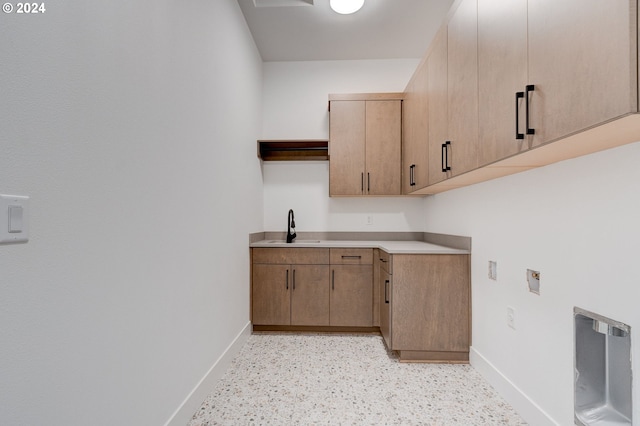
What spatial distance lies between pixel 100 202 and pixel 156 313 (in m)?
0.60

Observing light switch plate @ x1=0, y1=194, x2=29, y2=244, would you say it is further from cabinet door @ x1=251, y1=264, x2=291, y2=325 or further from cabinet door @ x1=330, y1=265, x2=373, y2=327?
cabinet door @ x1=330, y1=265, x2=373, y2=327

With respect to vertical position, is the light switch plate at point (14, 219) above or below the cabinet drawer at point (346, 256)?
above

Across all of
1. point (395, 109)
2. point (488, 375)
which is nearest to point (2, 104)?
point (488, 375)

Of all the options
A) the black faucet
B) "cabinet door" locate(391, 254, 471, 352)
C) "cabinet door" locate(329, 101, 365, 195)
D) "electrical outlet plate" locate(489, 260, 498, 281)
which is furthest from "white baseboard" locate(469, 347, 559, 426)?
the black faucet

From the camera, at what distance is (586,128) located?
38.0 inches

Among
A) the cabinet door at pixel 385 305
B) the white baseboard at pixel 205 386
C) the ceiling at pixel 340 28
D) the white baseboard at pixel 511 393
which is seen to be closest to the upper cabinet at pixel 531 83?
the ceiling at pixel 340 28

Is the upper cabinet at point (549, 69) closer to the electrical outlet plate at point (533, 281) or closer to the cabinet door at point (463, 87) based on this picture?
Result: the cabinet door at point (463, 87)

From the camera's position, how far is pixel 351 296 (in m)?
3.14

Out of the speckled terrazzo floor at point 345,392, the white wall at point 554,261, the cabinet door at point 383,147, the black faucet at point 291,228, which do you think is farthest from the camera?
the black faucet at point 291,228

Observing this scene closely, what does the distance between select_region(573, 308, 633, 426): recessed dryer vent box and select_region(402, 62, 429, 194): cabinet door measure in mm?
1438

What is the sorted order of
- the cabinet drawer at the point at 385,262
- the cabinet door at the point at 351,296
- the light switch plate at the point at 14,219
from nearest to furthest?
the light switch plate at the point at 14,219, the cabinet drawer at the point at 385,262, the cabinet door at the point at 351,296

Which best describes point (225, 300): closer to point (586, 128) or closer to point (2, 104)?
point (2, 104)

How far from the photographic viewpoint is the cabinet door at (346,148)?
3.33 m

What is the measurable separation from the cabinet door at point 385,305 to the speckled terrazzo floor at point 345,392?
0.16 m
